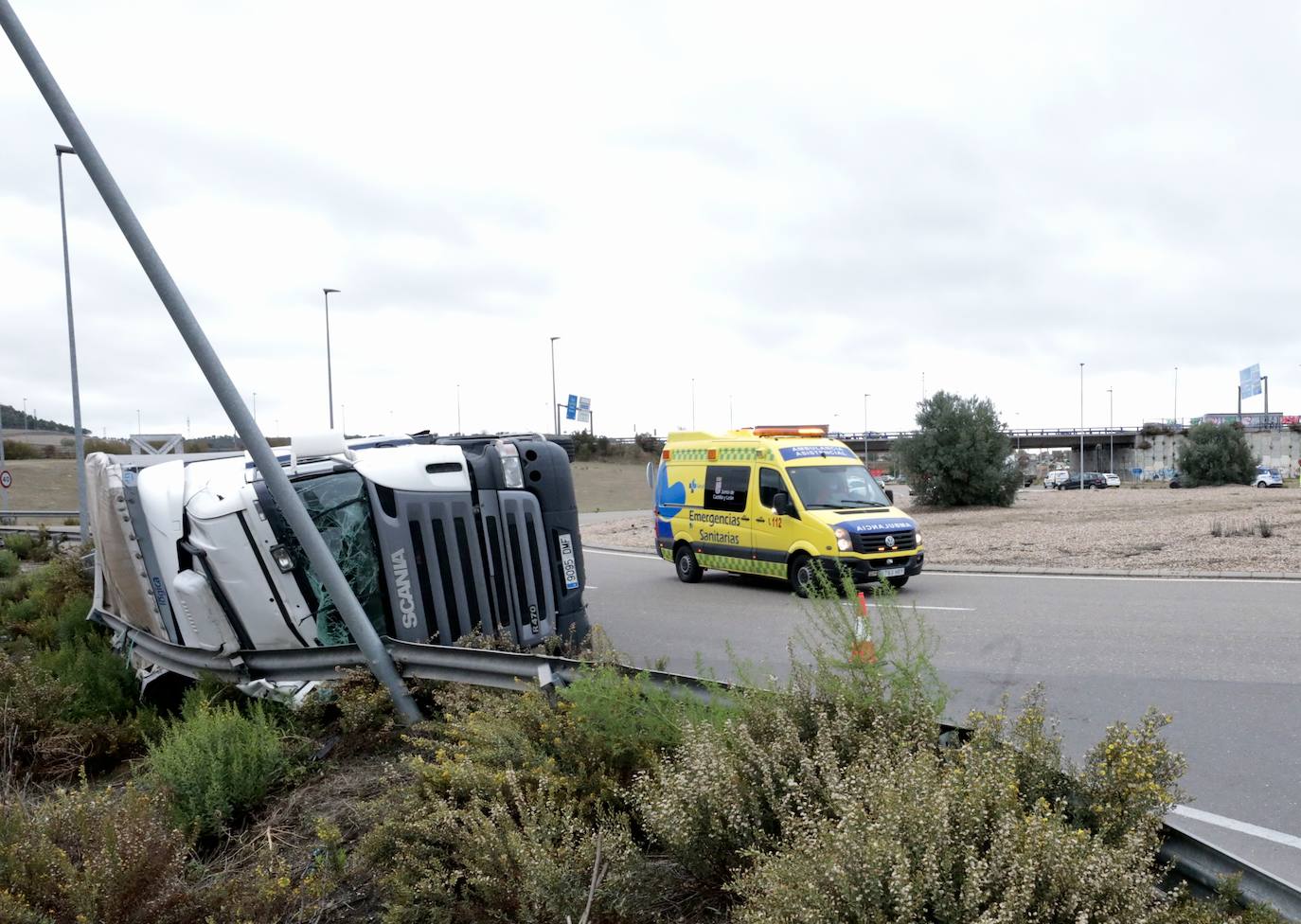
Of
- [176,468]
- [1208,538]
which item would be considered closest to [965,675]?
[176,468]

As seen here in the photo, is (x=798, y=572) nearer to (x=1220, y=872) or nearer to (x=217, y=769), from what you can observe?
(x=217, y=769)

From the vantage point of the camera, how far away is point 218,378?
5.49 metres

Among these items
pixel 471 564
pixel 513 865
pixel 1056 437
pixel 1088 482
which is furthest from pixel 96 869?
pixel 1056 437

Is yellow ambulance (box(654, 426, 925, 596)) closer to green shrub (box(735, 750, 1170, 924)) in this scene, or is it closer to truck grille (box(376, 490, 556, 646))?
truck grille (box(376, 490, 556, 646))

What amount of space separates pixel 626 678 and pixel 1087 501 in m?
35.7

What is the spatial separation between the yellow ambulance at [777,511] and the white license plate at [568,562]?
4883 mm

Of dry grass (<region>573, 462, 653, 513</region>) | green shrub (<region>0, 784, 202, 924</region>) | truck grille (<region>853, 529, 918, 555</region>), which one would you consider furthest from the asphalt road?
dry grass (<region>573, 462, 653, 513</region>)

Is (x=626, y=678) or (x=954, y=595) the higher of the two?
(x=626, y=678)

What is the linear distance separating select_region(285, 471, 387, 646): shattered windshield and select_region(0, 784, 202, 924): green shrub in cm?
259

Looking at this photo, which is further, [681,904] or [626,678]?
[626,678]

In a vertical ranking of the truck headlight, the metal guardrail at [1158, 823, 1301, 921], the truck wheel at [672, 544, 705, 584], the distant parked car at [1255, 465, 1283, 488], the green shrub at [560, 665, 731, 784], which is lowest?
the distant parked car at [1255, 465, 1283, 488]

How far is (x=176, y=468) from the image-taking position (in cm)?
722

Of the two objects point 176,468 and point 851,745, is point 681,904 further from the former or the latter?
point 176,468

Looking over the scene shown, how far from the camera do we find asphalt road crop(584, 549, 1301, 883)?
17.4ft
